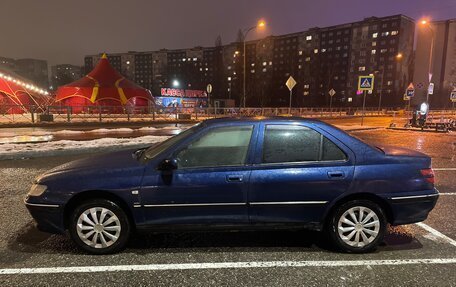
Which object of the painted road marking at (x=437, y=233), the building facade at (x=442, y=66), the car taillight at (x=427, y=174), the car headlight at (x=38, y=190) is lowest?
the painted road marking at (x=437, y=233)

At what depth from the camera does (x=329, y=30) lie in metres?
118

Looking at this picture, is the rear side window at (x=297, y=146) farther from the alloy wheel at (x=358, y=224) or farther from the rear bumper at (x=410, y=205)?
the rear bumper at (x=410, y=205)

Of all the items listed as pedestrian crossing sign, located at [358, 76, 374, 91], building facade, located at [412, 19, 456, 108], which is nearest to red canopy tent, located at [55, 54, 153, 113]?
pedestrian crossing sign, located at [358, 76, 374, 91]

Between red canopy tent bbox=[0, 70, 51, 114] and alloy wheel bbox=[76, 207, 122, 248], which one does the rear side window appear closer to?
alloy wheel bbox=[76, 207, 122, 248]

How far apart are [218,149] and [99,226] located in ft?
5.28

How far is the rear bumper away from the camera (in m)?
3.97

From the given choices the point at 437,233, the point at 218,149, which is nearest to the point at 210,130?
the point at 218,149

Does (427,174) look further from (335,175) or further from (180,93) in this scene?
(180,93)

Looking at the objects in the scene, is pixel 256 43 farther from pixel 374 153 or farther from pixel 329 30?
pixel 374 153

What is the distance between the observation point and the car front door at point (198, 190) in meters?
3.81

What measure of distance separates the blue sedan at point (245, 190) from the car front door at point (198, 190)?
0.4 inches

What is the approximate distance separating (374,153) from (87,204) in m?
3.38

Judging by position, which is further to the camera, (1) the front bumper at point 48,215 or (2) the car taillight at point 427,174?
(2) the car taillight at point 427,174

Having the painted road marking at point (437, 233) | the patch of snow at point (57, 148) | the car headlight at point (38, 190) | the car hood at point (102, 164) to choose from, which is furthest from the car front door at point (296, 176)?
the patch of snow at point (57, 148)
